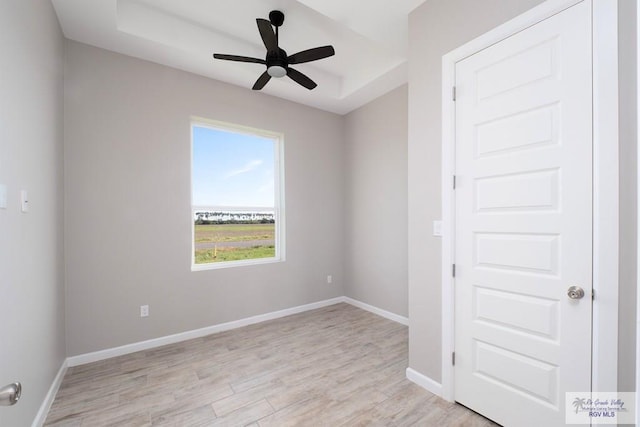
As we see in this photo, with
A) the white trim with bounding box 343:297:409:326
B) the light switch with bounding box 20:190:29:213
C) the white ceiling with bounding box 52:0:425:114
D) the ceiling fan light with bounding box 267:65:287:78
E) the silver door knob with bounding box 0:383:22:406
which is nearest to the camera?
the silver door knob with bounding box 0:383:22:406

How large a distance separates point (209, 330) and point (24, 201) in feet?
7.19

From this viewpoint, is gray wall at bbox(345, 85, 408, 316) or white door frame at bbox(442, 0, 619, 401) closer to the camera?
white door frame at bbox(442, 0, 619, 401)

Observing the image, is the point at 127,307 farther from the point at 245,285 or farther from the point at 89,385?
the point at 245,285

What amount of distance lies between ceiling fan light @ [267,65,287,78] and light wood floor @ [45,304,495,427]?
8.91ft

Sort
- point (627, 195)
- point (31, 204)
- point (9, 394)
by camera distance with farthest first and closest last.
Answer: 1. point (31, 204)
2. point (627, 195)
3. point (9, 394)

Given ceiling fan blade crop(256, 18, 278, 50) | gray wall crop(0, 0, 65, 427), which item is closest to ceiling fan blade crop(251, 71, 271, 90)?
ceiling fan blade crop(256, 18, 278, 50)

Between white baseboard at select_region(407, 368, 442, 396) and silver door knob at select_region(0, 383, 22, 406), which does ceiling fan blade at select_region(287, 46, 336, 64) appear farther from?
white baseboard at select_region(407, 368, 442, 396)

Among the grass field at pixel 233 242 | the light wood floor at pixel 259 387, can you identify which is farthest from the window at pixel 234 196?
the light wood floor at pixel 259 387

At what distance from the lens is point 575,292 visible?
55.6 inches

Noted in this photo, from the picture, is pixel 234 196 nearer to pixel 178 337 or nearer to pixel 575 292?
pixel 178 337

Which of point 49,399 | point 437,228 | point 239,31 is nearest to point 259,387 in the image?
point 49,399

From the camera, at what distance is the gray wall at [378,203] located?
3541 millimetres

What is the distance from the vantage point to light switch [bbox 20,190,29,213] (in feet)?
5.01

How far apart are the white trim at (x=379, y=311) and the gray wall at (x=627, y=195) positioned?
2258 millimetres
